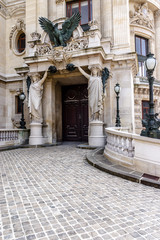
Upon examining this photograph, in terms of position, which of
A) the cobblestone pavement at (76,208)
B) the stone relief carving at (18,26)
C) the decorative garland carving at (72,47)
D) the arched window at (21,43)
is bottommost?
the cobblestone pavement at (76,208)

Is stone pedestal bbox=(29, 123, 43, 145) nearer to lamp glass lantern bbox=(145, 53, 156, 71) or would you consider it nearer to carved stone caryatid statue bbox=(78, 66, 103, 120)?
carved stone caryatid statue bbox=(78, 66, 103, 120)

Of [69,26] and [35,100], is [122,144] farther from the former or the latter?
[69,26]

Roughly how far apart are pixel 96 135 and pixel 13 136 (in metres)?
5.69

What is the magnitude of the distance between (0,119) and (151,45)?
57.5 feet

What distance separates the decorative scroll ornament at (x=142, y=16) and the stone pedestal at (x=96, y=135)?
12.8 meters

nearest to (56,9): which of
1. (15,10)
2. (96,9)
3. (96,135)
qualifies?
(96,9)

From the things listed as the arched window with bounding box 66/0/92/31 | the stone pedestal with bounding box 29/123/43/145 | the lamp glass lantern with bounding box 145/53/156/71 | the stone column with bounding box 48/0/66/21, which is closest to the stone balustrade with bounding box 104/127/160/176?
the lamp glass lantern with bounding box 145/53/156/71

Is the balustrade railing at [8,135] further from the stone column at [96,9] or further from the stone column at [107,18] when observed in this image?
the stone column at [96,9]

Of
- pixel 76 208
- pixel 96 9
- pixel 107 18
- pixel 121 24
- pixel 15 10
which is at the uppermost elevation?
pixel 15 10

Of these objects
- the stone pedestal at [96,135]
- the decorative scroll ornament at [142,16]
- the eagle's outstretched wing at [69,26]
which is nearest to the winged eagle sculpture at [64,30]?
the eagle's outstretched wing at [69,26]

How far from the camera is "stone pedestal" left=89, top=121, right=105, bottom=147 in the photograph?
34.3 feet

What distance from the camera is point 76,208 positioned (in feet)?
9.64

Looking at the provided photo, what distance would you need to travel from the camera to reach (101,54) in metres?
10.7

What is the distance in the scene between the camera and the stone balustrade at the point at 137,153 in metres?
4.46
